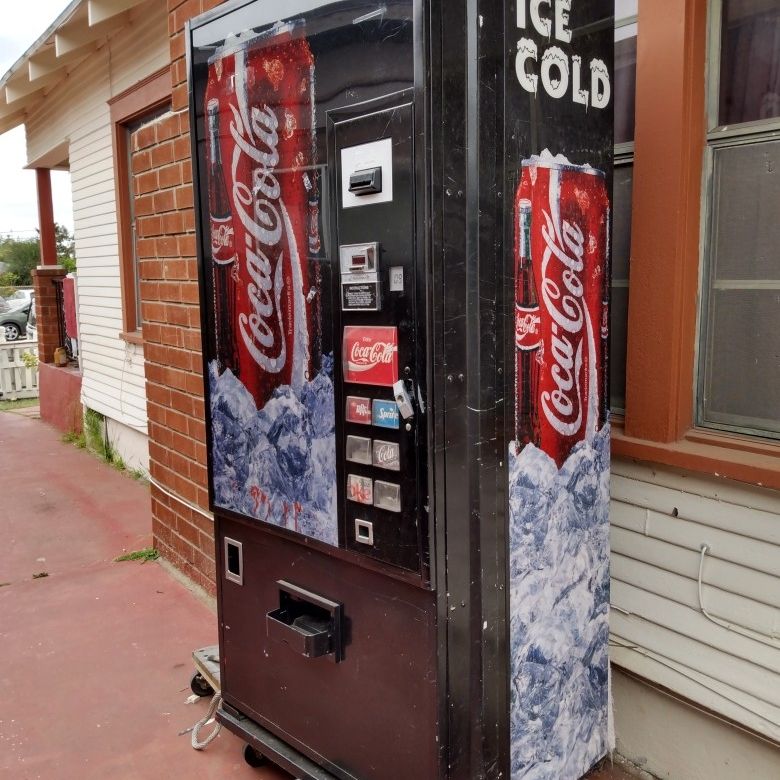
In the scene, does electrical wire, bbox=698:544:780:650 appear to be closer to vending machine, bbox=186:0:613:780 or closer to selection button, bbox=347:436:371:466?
vending machine, bbox=186:0:613:780

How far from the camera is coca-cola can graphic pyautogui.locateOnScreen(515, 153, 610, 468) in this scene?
74.1 inches

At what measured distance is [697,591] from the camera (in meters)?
2.24

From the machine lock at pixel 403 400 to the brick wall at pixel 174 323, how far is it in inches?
79.8

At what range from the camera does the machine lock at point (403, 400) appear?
1771 millimetres

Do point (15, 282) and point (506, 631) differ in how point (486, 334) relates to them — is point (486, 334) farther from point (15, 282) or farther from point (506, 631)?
point (15, 282)

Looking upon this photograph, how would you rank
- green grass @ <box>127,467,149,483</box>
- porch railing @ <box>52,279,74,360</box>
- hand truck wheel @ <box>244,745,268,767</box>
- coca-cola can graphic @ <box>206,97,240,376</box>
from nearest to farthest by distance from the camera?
coca-cola can graphic @ <box>206,97,240,376</box> → hand truck wheel @ <box>244,745,268,767</box> → green grass @ <box>127,467,149,483</box> → porch railing @ <box>52,279,74,360</box>

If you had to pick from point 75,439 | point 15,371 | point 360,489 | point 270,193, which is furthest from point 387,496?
point 15,371

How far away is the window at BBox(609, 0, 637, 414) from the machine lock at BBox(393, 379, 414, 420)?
966 millimetres

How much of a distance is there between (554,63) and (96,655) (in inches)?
119

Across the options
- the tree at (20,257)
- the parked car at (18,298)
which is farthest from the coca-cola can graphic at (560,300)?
the tree at (20,257)

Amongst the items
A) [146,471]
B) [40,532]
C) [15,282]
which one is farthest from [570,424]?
[15,282]

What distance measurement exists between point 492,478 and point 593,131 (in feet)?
3.28

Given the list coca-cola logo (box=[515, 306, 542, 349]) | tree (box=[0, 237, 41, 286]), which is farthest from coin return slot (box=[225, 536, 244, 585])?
tree (box=[0, 237, 41, 286])

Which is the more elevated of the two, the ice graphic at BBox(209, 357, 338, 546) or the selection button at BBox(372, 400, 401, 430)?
the selection button at BBox(372, 400, 401, 430)
